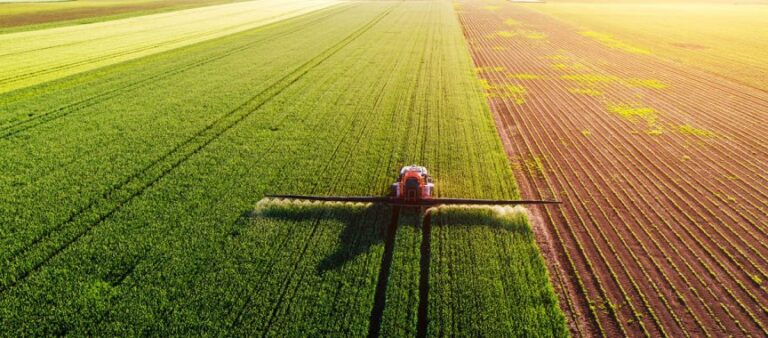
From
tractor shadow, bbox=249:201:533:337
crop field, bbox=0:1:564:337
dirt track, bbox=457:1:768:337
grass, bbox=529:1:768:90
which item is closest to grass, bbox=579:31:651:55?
grass, bbox=529:1:768:90

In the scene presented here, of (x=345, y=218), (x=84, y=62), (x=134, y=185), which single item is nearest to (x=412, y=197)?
(x=345, y=218)

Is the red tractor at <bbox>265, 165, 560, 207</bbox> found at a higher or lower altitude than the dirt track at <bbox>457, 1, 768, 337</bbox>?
higher

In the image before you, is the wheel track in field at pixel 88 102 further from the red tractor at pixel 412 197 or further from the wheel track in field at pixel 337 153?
the red tractor at pixel 412 197

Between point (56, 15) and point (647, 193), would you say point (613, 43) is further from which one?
point (56, 15)

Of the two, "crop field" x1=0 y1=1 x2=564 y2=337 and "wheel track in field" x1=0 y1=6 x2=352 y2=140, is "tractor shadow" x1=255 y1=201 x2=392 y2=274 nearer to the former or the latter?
"crop field" x1=0 y1=1 x2=564 y2=337

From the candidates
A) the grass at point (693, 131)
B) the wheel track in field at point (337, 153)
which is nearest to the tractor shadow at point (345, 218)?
the wheel track in field at point (337, 153)

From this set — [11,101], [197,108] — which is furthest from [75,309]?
[11,101]

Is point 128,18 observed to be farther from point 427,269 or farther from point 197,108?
point 427,269
